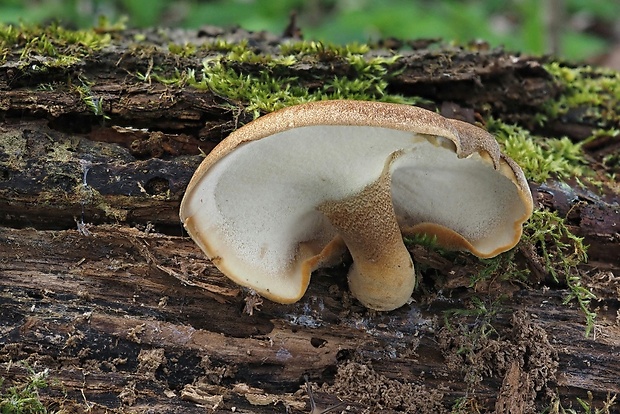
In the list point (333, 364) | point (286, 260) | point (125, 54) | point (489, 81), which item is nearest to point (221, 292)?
point (286, 260)

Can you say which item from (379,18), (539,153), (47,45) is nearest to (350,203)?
(539,153)

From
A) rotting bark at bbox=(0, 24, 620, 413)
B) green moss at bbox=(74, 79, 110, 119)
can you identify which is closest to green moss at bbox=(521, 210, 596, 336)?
rotting bark at bbox=(0, 24, 620, 413)

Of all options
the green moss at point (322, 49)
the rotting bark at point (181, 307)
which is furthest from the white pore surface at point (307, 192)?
the green moss at point (322, 49)

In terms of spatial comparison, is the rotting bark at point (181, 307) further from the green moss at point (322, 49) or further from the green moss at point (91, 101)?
the green moss at point (322, 49)

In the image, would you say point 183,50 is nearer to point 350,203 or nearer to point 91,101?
point 91,101

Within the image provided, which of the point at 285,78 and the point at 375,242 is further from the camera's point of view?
the point at 285,78

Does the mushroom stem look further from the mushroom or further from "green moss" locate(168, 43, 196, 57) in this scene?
"green moss" locate(168, 43, 196, 57)
